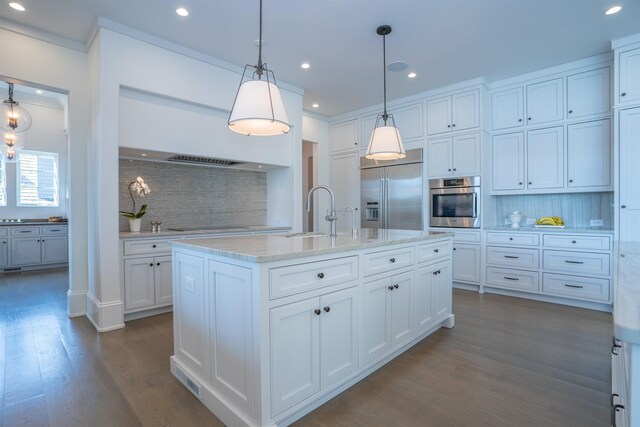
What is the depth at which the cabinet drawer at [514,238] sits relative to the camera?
154 inches

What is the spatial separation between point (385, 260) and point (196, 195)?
312cm

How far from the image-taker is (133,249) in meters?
3.26

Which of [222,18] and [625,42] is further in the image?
[625,42]

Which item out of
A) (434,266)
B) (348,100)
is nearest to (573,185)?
(434,266)

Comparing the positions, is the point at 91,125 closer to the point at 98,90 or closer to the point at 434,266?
the point at 98,90

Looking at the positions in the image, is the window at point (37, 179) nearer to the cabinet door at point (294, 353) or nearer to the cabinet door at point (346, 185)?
the cabinet door at point (346, 185)

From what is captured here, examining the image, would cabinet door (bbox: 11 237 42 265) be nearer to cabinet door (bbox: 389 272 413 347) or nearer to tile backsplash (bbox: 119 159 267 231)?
tile backsplash (bbox: 119 159 267 231)

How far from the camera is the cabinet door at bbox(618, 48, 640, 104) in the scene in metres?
3.26

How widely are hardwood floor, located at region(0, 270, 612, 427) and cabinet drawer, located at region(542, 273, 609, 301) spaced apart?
35 centimetres

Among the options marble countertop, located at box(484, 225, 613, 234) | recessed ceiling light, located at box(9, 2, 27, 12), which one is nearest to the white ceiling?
recessed ceiling light, located at box(9, 2, 27, 12)

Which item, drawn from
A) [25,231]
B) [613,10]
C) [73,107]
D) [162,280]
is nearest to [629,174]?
[613,10]

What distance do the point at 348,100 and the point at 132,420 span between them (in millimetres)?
4843

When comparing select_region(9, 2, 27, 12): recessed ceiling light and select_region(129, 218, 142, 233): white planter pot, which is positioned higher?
select_region(9, 2, 27, 12): recessed ceiling light

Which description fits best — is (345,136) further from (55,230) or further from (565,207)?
(55,230)
